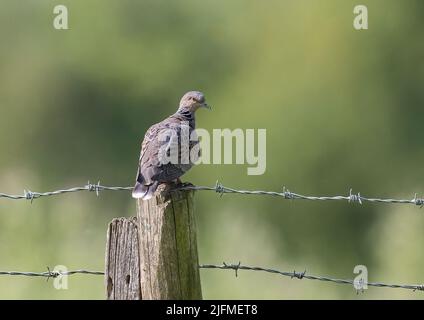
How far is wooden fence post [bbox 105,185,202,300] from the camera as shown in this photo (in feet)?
18.7

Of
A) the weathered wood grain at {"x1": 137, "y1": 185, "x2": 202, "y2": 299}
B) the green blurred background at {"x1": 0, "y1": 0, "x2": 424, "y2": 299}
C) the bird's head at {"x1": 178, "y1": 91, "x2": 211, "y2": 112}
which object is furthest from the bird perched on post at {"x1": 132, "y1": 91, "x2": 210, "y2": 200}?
the green blurred background at {"x1": 0, "y1": 0, "x2": 424, "y2": 299}

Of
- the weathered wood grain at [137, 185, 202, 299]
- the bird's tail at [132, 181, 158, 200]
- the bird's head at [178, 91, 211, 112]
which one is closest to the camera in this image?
the weathered wood grain at [137, 185, 202, 299]

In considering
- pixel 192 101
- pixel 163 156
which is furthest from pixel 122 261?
pixel 192 101

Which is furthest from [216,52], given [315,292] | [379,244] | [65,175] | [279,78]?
[315,292]

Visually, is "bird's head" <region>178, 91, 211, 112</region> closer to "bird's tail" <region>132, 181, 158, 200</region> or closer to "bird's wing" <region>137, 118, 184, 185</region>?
"bird's wing" <region>137, 118, 184, 185</region>

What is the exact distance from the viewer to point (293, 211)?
44.7 feet

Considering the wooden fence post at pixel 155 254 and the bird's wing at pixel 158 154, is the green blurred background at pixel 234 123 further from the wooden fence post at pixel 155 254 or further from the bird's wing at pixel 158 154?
the wooden fence post at pixel 155 254

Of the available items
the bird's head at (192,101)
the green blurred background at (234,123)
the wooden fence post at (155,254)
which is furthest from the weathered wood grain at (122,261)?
the green blurred background at (234,123)

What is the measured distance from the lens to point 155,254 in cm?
571

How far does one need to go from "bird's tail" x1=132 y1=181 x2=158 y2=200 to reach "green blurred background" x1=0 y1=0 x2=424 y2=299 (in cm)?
319

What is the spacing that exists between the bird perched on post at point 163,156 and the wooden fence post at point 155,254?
393mm

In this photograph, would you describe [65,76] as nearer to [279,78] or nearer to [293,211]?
[279,78]

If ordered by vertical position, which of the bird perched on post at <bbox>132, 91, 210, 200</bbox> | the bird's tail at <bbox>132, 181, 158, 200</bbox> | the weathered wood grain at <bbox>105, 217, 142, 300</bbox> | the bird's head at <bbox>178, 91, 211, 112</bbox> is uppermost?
the bird's head at <bbox>178, 91, 211, 112</bbox>

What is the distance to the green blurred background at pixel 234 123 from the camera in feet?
36.5
